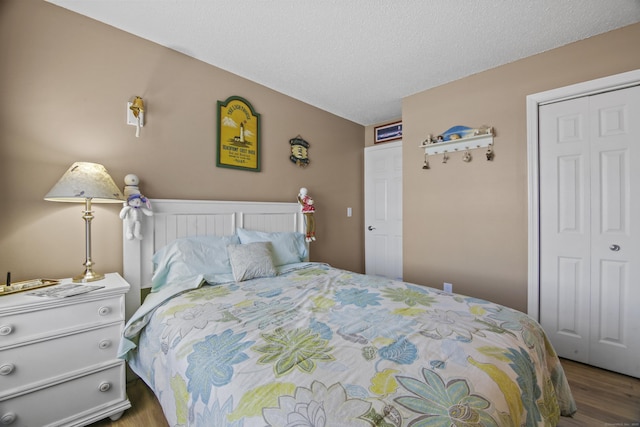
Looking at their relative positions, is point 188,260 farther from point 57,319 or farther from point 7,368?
point 7,368

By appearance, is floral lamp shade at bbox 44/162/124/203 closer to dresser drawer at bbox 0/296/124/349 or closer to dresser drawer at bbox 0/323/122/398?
dresser drawer at bbox 0/296/124/349

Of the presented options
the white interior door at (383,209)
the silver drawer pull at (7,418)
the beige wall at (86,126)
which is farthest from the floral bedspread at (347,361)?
the white interior door at (383,209)

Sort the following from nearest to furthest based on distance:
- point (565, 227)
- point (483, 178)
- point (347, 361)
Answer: point (347, 361) → point (565, 227) → point (483, 178)

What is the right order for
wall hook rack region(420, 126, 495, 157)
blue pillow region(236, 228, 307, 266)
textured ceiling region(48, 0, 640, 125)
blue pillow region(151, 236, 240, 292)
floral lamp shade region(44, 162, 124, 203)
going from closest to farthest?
floral lamp shade region(44, 162, 124, 203), textured ceiling region(48, 0, 640, 125), blue pillow region(151, 236, 240, 292), blue pillow region(236, 228, 307, 266), wall hook rack region(420, 126, 495, 157)

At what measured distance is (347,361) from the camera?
0.94 metres

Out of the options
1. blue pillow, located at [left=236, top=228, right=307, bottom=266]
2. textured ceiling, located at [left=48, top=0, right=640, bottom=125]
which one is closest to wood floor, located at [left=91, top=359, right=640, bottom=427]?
blue pillow, located at [left=236, top=228, right=307, bottom=266]

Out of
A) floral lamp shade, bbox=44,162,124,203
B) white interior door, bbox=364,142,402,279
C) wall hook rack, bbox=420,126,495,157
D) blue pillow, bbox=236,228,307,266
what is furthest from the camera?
white interior door, bbox=364,142,402,279

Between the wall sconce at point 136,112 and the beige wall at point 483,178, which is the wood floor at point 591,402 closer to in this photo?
the beige wall at point 483,178

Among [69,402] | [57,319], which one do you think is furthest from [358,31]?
[69,402]

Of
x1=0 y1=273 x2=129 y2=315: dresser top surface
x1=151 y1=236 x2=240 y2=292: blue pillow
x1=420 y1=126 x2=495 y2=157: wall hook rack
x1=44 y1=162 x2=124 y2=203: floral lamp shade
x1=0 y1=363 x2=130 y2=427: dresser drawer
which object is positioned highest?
x1=420 y1=126 x2=495 y2=157: wall hook rack

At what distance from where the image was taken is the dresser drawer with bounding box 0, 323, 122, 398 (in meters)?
1.26

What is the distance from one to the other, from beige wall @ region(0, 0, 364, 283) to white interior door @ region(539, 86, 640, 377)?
2624 mm

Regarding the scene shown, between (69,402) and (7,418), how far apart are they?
0.21 metres

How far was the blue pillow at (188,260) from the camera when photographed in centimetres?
189
